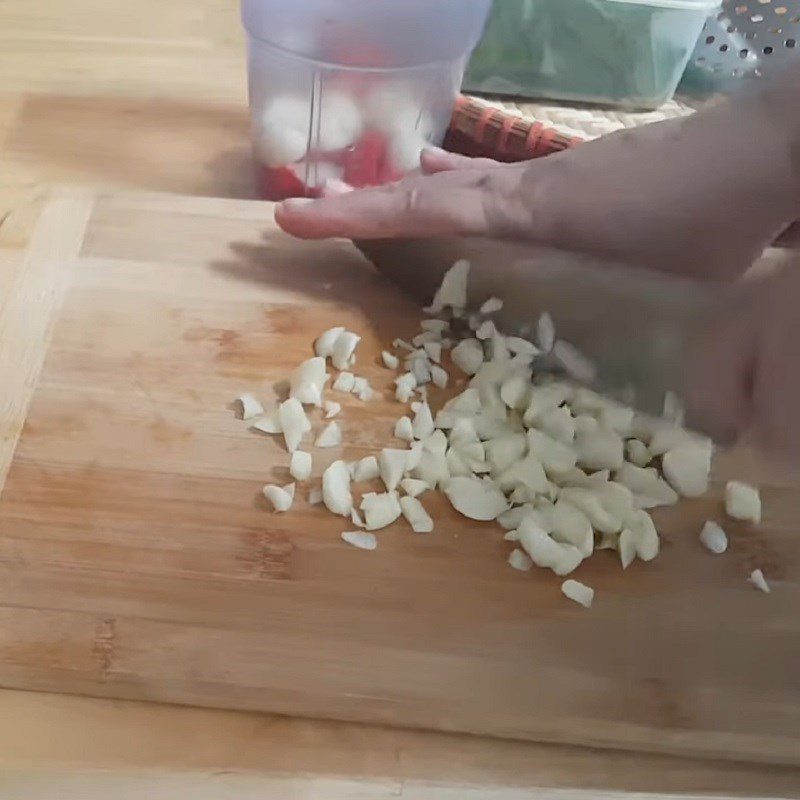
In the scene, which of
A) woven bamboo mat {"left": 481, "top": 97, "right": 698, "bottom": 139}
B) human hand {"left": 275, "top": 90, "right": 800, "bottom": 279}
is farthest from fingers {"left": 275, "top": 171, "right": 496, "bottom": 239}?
woven bamboo mat {"left": 481, "top": 97, "right": 698, "bottom": 139}

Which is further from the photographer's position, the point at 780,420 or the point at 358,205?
the point at 358,205

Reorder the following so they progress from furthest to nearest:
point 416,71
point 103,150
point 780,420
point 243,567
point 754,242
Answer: point 103,150 → point 416,71 → point 754,242 → point 243,567 → point 780,420

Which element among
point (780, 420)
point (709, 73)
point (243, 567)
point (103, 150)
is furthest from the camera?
point (709, 73)

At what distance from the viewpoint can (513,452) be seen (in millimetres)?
767

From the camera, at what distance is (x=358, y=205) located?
88 centimetres

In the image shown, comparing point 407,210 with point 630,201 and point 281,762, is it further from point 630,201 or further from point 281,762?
point 281,762

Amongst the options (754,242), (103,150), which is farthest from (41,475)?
(754,242)

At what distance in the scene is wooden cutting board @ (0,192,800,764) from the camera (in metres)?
0.63

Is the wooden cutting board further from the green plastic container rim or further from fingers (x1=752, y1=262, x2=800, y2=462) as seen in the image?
the green plastic container rim

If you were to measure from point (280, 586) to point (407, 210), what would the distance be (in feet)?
1.24

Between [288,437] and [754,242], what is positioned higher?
[754,242]

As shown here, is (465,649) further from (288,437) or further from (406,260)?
(406,260)

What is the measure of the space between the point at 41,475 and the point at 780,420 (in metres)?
0.54

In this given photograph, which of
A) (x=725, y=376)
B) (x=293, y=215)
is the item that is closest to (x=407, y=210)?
(x=293, y=215)
